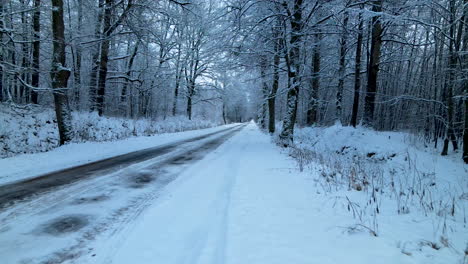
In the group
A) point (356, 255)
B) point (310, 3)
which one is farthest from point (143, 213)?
point (310, 3)

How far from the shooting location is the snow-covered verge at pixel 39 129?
829cm

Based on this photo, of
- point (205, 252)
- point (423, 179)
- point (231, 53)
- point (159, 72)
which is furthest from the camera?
point (159, 72)

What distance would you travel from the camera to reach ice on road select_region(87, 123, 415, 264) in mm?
2283

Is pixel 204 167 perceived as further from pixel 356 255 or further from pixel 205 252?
pixel 356 255

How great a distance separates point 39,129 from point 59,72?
10.1 feet

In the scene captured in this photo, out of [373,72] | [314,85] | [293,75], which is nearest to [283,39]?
[293,75]

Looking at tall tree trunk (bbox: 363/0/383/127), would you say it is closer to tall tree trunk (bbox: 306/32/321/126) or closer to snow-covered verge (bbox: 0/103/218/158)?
tall tree trunk (bbox: 306/32/321/126)

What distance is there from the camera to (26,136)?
891 centimetres

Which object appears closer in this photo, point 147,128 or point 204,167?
point 204,167

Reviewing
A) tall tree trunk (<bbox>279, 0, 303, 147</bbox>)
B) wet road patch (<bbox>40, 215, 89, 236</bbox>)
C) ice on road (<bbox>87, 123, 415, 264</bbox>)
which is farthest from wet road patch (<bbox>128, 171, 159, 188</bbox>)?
tall tree trunk (<bbox>279, 0, 303, 147</bbox>)

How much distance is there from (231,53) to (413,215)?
9834mm

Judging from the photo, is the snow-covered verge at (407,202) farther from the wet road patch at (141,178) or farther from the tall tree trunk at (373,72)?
the wet road patch at (141,178)

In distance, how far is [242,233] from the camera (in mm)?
2752

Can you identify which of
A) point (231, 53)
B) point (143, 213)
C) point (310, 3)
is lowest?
point (143, 213)
